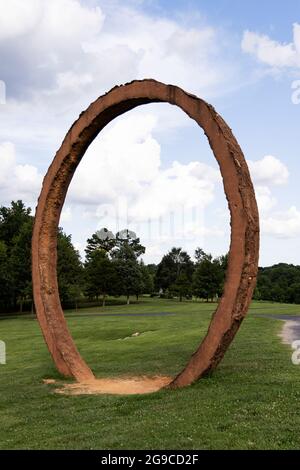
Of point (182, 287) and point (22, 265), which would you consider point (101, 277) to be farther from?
point (22, 265)

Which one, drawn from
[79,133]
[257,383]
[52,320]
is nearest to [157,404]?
[257,383]

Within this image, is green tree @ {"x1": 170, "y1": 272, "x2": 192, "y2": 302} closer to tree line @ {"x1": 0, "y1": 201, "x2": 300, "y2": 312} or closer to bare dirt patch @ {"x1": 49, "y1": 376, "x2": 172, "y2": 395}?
tree line @ {"x1": 0, "y1": 201, "x2": 300, "y2": 312}

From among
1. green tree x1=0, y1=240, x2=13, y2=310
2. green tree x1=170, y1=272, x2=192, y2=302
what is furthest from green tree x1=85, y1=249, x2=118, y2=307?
green tree x1=0, y1=240, x2=13, y2=310

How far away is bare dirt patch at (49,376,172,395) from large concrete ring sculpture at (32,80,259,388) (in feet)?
1.78

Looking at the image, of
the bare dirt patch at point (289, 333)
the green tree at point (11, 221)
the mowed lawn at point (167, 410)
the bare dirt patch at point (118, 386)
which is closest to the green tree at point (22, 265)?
the green tree at point (11, 221)

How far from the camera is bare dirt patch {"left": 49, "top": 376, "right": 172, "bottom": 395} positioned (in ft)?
36.1

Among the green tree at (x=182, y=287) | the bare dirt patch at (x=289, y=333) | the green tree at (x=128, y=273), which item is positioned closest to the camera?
the bare dirt patch at (x=289, y=333)

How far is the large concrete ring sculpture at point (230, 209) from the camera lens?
32.8 ft

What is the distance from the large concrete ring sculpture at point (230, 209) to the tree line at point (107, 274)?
34505 mm

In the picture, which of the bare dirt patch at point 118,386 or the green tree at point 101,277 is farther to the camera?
the green tree at point 101,277

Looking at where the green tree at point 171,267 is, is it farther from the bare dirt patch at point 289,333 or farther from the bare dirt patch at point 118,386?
the bare dirt patch at point 118,386

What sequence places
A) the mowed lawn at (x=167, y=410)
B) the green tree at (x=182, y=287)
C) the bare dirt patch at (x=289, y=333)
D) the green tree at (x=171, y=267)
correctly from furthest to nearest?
the green tree at (x=171, y=267) → the green tree at (x=182, y=287) → the bare dirt patch at (x=289, y=333) → the mowed lawn at (x=167, y=410)

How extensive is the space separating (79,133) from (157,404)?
7216mm

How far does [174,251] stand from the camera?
279 ft
